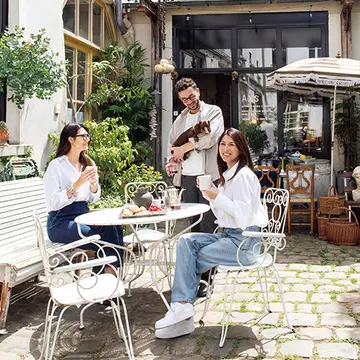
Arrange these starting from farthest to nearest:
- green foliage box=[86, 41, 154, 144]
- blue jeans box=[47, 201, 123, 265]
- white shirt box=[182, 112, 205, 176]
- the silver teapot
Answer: green foliage box=[86, 41, 154, 144], white shirt box=[182, 112, 205, 176], blue jeans box=[47, 201, 123, 265], the silver teapot

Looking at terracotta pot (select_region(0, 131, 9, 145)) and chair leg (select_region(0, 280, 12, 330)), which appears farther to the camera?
terracotta pot (select_region(0, 131, 9, 145))

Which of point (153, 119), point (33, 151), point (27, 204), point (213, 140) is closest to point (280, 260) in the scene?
point (213, 140)

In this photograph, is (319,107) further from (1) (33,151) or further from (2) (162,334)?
(2) (162,334)

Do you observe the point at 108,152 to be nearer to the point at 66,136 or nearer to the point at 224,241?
the point at 66,136

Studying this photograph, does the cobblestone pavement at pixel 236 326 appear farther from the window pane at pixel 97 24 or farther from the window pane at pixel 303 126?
the window pane at pixel 97 24

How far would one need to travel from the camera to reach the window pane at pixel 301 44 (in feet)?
28.4

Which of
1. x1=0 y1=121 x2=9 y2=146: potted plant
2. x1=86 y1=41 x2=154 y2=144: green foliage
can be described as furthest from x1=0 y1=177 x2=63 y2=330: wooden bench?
x1=86 y1=41 x2=154 y2=144: green foliage

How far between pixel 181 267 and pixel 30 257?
1246 mm

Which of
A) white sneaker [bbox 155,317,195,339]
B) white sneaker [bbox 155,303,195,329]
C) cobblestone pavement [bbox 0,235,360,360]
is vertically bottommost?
cobblestone pavement [bbox 0,235,360,360]

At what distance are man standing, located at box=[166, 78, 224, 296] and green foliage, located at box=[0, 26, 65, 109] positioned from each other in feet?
6.13

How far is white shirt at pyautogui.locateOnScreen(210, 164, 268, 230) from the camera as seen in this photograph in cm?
292

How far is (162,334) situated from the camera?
2.99 metres

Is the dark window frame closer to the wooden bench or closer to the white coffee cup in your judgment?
the wooden bench

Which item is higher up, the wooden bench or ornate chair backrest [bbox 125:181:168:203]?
ornate chair backrest [bbox 125:181:168:203]
